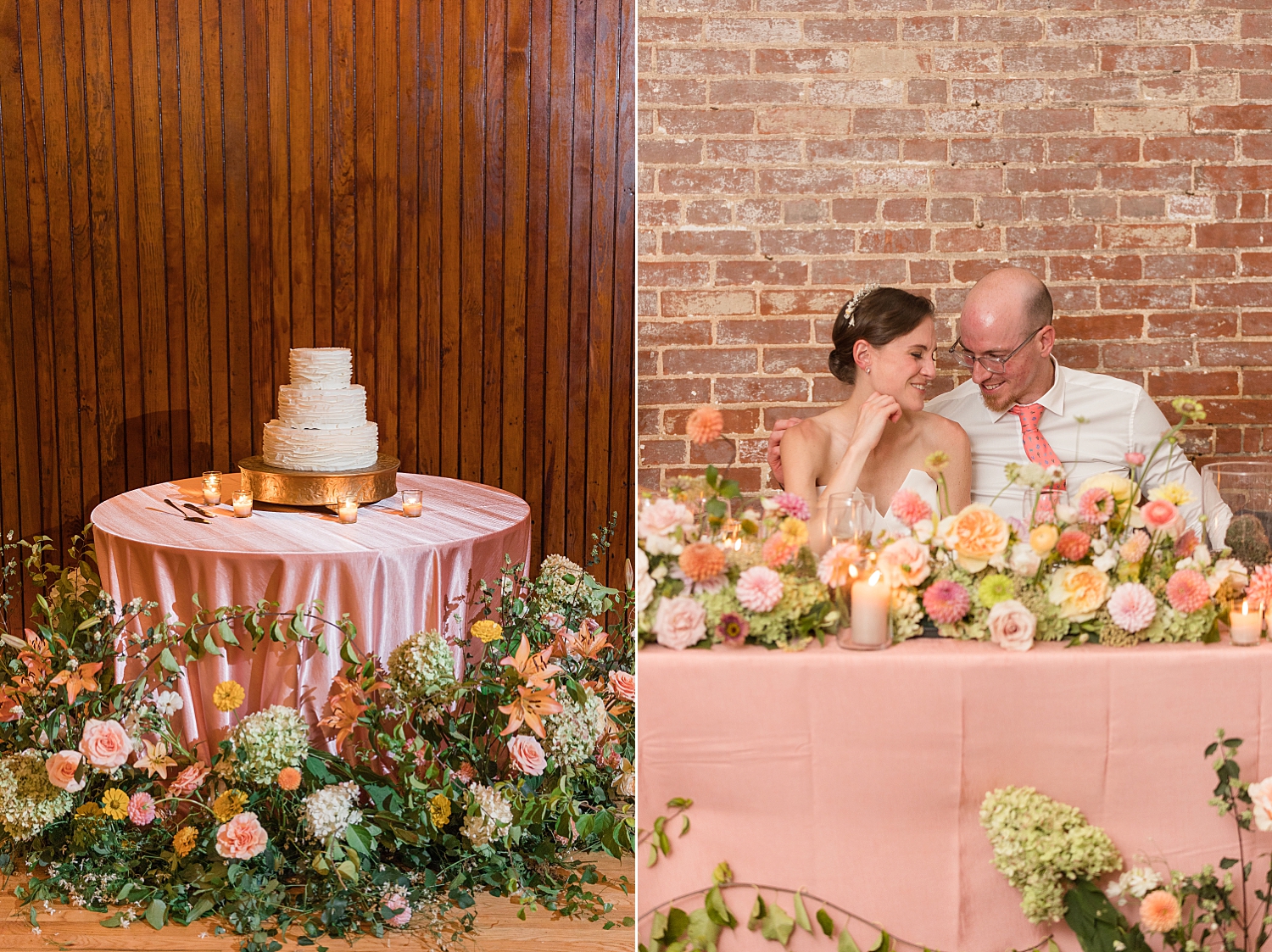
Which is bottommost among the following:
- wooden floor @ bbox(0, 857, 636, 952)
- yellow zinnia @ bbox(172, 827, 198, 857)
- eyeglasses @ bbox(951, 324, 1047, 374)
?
wooden floor @ bbox(0, 857, 636, 952)

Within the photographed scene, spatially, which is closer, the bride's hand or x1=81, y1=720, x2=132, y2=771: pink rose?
the bride's hand

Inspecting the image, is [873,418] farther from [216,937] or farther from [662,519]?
[216,937]

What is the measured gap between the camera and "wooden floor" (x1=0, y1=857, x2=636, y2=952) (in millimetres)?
2086

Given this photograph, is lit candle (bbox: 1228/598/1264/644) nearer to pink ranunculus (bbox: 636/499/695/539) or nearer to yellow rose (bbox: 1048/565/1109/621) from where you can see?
yellow rose (bbox: 1048/565/1109/621)

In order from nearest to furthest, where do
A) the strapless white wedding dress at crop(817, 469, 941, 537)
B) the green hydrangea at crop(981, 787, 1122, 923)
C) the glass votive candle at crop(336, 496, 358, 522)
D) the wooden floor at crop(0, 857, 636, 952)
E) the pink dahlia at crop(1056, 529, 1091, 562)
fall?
1. the green hydrangea at crop(981, 787, 1122, 923)
2. the pink dahlia at crop(1056, 529, 1091, 562)
3. the strapless white wedding dress at crop(817, 469, 941, 537)
4. the wooden floor at crop(0, 857, 636, 952)
5. the glass votive candle at crop(336, 496, 358, 522)

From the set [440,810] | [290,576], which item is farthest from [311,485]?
[440,810]

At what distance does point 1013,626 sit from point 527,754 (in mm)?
1033

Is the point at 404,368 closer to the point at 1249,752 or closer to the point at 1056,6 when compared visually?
the point at 1056,6

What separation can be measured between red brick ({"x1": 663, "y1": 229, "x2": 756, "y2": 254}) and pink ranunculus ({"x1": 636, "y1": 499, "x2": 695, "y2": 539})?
1.37 ft

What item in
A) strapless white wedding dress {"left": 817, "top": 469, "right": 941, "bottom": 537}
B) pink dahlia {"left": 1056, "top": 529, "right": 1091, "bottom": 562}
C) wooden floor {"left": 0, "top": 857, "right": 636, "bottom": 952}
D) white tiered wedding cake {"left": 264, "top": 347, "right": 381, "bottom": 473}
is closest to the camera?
pink dahlia {"left": 1056, "top": 529, "right": 1091, "bottom": 562}

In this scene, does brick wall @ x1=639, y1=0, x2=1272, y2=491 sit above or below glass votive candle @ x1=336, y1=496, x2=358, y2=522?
above

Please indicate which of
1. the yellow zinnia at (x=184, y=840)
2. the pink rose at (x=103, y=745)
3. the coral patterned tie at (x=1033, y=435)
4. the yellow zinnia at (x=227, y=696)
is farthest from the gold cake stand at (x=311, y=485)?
the coral patterned tie at (x=1033, y=435)

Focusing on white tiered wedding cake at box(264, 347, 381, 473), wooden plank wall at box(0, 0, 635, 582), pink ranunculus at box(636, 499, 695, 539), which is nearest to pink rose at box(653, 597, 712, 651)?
pink ranunculus at box(636, 499, 695, 539)

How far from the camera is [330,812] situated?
2119 millimetres
